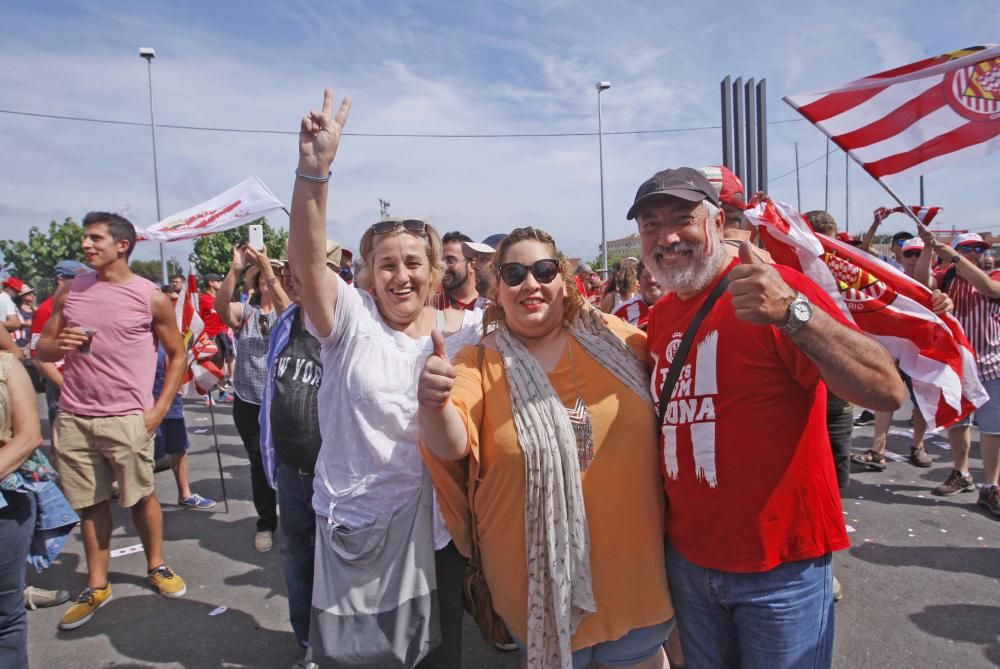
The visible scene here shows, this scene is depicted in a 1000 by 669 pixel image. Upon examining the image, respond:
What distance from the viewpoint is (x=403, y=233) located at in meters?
2.09

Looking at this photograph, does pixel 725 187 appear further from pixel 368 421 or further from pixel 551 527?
pixel 368 421

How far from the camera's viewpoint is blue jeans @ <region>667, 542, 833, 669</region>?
5.31 ft

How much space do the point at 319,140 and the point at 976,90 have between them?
2.63 metres

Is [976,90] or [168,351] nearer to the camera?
[976,90]

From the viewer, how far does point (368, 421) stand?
6.27ft

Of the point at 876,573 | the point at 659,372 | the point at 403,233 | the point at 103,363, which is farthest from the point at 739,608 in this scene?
the point at 103,363

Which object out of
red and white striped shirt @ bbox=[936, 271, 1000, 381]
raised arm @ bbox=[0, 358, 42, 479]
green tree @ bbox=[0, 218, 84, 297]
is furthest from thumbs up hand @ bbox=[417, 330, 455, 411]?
green tree @ bbox=[0, 218, 84, 297]

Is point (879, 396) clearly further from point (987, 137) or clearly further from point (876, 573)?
point (876, 573)

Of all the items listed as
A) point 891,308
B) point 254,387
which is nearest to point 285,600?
point 254,387

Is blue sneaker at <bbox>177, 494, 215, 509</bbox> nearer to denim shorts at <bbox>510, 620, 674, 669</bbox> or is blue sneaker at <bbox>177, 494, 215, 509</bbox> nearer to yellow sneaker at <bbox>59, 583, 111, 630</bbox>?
yellow sneaker at <bbox>59, 583, 111, 630</bbox>

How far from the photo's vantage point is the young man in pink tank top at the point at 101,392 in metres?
3.39

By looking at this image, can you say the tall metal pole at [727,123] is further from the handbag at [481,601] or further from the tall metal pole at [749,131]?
the handbag at [481,601]

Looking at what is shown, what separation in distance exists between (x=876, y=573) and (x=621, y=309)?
2.44 metres

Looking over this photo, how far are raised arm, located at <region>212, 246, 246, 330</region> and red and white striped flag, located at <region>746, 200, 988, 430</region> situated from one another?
305cm
